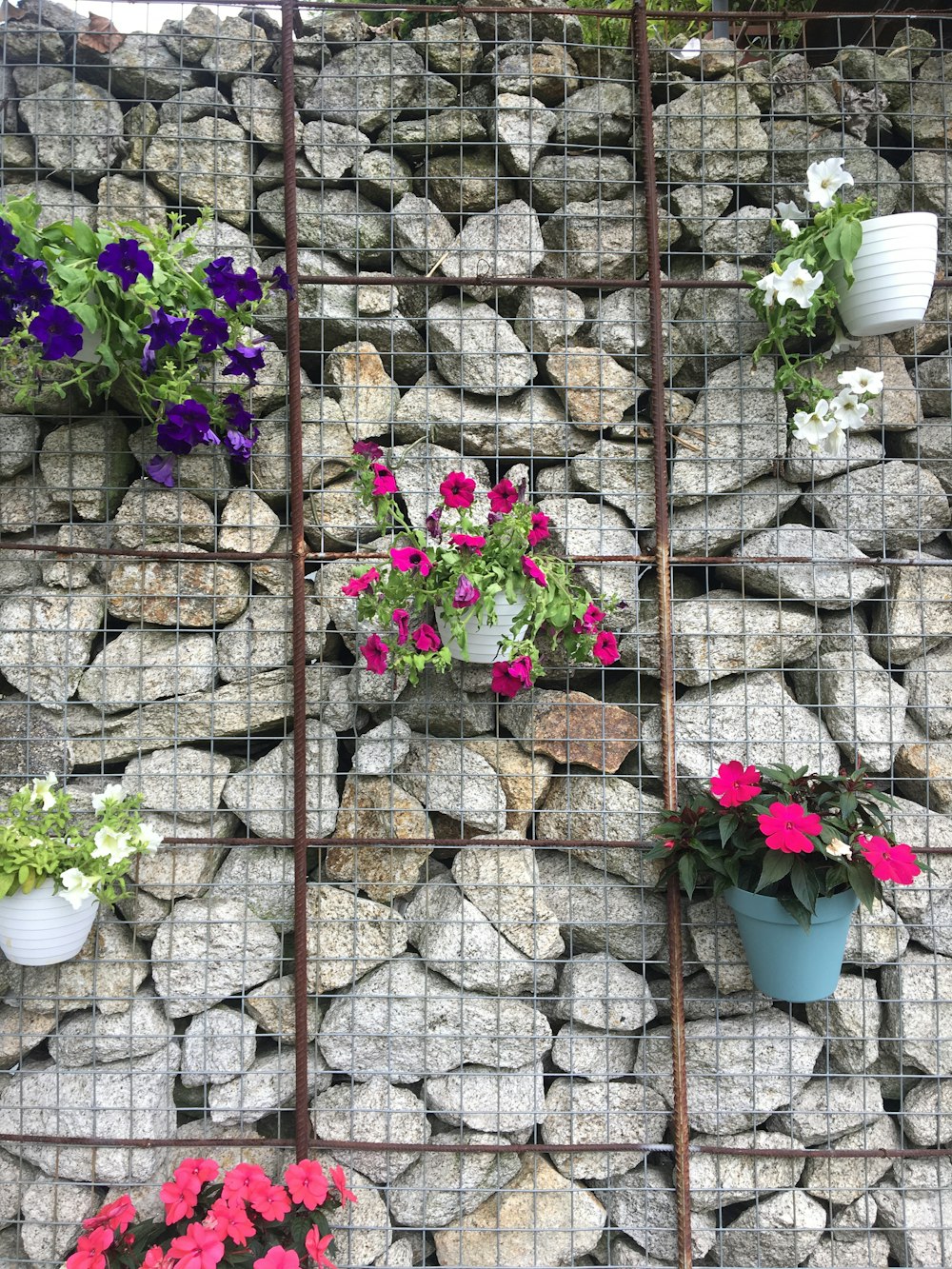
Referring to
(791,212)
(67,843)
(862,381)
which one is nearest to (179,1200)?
(67,843)

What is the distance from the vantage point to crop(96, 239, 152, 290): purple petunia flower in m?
1.82

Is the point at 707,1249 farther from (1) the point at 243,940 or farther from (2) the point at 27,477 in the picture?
(2) the point at 27,477

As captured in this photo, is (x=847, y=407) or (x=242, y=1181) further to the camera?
(x=847, y=407)

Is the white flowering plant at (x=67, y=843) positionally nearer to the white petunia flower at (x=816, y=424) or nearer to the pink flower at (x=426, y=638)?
the pink flower at (x=426, y=638)

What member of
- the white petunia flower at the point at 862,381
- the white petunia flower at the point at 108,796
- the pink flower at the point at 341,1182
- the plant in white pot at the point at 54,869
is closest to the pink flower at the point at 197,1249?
the pink flower at the point at 341,1182

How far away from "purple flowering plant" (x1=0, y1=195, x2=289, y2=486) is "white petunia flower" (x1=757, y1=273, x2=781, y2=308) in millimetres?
1141

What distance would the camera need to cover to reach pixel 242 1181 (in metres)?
1.78

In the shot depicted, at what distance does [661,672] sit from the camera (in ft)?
6.83

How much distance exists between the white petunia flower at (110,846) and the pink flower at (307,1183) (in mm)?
778

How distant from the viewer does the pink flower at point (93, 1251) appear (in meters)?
1.69

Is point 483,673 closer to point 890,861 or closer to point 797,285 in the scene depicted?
point 890,861

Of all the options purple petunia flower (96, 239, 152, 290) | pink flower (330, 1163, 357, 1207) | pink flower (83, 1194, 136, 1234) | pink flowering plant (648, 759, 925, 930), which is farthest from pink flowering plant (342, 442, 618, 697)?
pink flower (83, 1194, 136, 1234)

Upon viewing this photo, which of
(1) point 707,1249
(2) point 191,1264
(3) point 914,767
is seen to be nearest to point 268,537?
(2) point 191,1264

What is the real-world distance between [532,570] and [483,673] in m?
0.35
